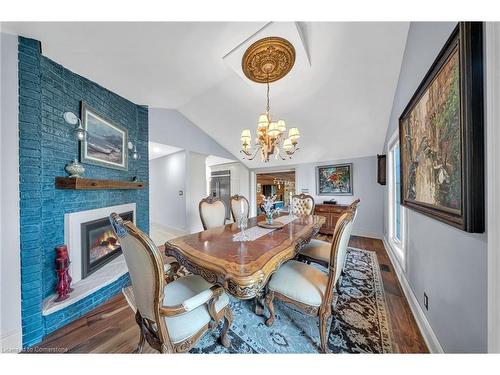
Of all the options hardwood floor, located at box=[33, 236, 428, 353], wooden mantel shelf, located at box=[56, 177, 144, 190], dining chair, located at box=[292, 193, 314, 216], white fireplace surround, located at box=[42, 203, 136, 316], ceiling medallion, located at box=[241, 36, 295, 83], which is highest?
ceiling medallion, located at box=[241, 36, 295, 83]

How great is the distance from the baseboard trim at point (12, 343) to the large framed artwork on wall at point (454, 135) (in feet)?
9.69

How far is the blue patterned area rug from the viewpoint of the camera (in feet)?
4.05

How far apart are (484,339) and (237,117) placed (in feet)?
12.3

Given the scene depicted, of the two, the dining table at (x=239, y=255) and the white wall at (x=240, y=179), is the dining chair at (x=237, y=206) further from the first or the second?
the white wall at (x=240, y=179)

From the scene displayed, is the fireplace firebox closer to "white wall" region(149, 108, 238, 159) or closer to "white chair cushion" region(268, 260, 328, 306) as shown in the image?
"white chair cushion" region(268, 260, 328, 306)

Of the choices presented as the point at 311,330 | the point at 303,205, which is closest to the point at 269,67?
the point at 303,205

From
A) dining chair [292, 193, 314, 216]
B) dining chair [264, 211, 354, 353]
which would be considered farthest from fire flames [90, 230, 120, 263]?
dining chair [292, 193, 314, 216]

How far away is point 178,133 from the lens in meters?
3.75

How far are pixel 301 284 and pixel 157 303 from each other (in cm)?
98

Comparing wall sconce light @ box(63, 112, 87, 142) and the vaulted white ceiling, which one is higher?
the vaulted white ceiling

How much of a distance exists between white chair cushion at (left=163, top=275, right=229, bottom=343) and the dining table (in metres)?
0.15
